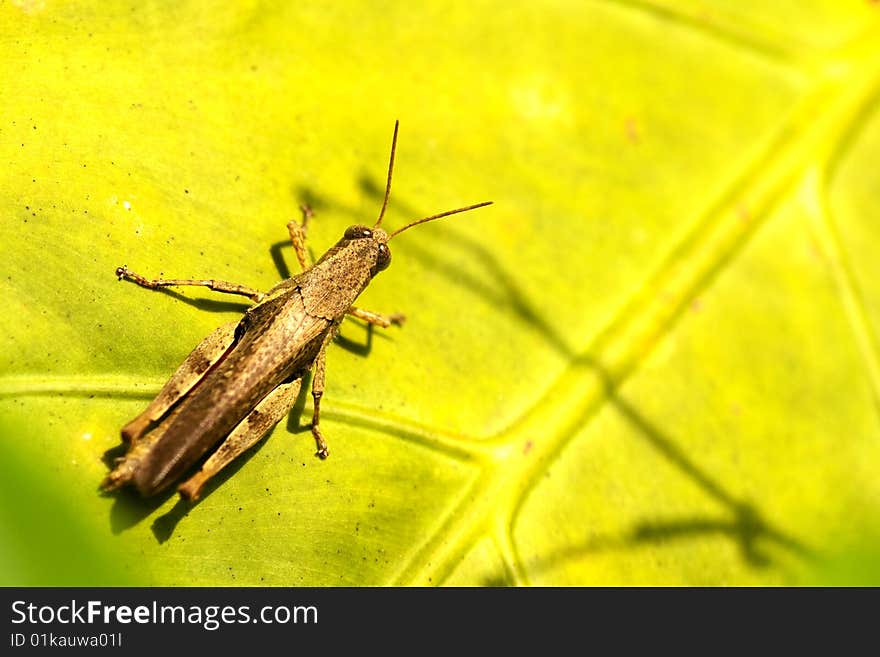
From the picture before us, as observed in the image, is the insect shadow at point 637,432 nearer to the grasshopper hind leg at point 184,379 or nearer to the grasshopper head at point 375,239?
the grasshopper head at point 375,239

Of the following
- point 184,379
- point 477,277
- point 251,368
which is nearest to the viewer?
point 184,379

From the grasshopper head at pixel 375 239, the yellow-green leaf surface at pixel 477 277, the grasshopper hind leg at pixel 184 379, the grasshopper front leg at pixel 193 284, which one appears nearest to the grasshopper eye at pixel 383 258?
the grasshopper head at pixel 375 239

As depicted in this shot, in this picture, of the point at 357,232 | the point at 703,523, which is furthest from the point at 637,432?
the point at 357,232

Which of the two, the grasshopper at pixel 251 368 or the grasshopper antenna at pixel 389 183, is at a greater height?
the grasshopper antenna at pixel 389 183

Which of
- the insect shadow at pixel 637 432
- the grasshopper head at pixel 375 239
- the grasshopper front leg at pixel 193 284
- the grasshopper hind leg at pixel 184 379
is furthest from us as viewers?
the insect shadow at pixel 637 432

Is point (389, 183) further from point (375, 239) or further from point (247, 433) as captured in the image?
point (247, 433)

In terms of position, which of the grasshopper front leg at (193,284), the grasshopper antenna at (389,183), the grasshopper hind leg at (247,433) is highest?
the grasshopper antenna at (389,183)

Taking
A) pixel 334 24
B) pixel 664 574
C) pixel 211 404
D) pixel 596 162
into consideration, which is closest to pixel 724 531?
pixel 664 574

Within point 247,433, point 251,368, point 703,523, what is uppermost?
point 703,523
